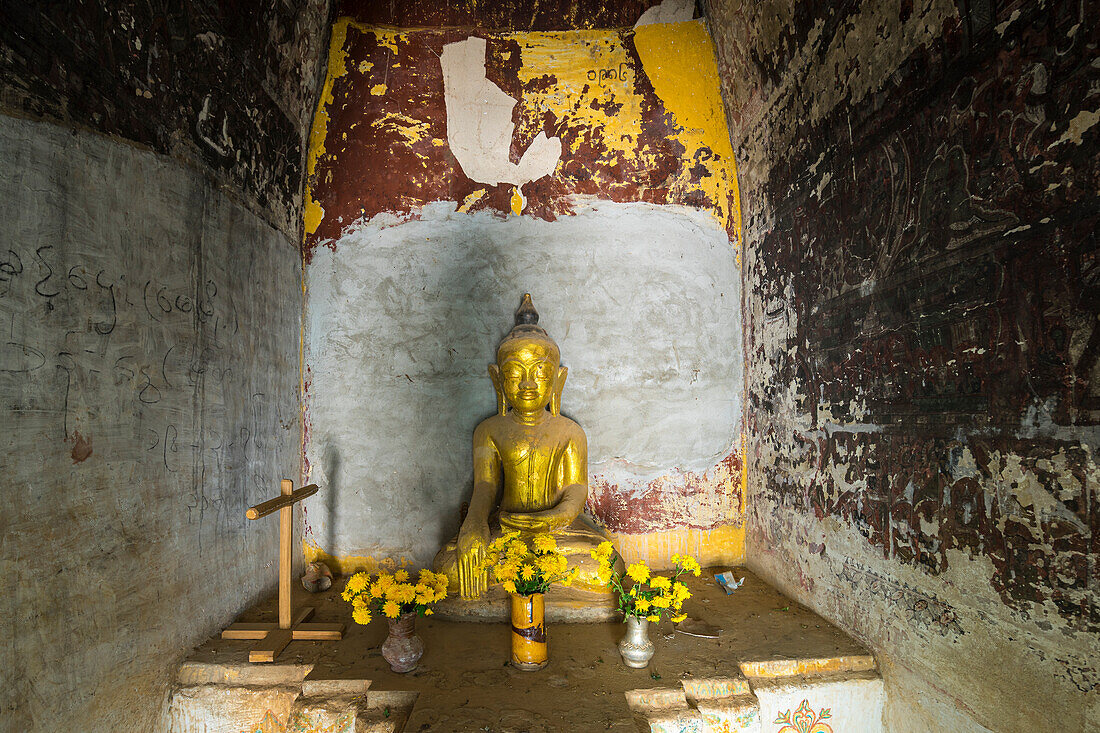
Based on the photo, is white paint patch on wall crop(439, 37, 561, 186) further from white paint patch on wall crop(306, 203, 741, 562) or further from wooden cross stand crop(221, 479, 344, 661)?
wooden cross stand crop(221, 479, 344, 661)

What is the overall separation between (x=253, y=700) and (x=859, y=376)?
140 inches

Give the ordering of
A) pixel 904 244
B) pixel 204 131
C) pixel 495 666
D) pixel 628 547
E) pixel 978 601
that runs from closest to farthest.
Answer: pixel 978 601, pixel 904 244, pixel 495 666, pixel 204 131, pixel 628 547

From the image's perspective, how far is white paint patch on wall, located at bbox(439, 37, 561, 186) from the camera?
13.7ft

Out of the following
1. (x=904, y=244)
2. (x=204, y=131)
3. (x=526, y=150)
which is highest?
(x=526, y=150)

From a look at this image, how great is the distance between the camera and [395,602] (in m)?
2.55

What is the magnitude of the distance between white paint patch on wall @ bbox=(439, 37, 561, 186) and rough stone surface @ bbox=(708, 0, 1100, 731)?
1.79 meters

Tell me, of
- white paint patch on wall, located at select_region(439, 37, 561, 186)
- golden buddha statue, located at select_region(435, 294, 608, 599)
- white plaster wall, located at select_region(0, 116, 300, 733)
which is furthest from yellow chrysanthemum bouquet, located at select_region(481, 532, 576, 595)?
white paint patch on wall, located at select_region(439, 37, 561, 186)

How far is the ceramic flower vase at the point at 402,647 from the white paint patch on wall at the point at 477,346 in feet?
4.71

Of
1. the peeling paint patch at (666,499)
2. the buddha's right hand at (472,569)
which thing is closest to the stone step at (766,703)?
the buddha's right hand at (472,569)

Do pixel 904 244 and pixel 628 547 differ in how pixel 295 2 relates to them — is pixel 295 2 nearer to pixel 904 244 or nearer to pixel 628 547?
pixel 904 244

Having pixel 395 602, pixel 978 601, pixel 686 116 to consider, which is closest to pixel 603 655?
pixel 395 602

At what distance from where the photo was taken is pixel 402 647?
264 cm

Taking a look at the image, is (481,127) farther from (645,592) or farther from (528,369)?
(645,592)

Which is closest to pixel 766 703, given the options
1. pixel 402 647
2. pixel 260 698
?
pixel 402 647
